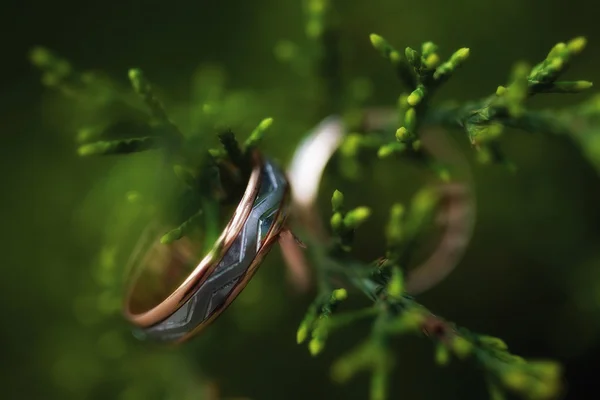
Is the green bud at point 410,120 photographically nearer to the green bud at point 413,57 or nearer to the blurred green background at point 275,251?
the green bud at point 413,57

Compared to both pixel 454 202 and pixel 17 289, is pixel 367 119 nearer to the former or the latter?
pixel 454 202

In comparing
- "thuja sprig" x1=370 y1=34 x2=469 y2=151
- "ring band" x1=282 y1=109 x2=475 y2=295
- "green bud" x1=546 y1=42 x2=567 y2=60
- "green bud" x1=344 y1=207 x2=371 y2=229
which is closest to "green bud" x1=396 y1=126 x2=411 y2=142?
"thuja sprig" x1=370 y1=34 x2=469 y2=151

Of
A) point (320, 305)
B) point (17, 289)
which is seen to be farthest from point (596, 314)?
point (17, 289)

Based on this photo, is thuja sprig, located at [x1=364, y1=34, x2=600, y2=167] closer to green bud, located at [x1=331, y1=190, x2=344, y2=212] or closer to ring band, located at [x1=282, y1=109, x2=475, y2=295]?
green bud, located at [x1=331, y1=190, x2=344, y2=212]

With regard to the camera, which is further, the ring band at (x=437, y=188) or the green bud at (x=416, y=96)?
the ring band at (x=437, y=188)

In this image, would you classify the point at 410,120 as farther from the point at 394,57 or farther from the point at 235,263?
the point at 235,263

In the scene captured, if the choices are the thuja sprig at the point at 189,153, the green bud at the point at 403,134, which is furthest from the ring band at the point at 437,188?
the green bud at the point at 403,134
